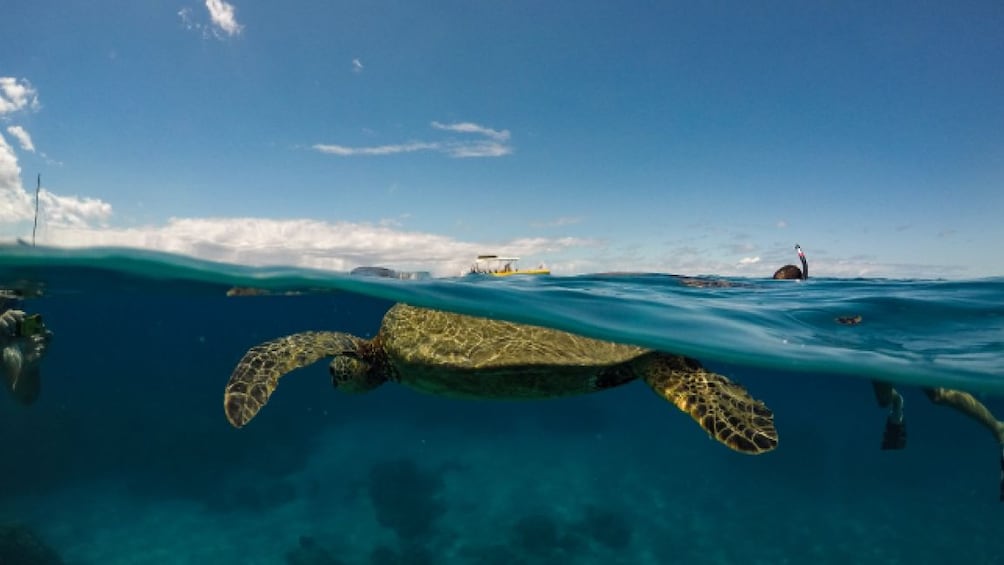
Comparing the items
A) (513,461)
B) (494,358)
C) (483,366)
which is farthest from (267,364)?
(513,461)

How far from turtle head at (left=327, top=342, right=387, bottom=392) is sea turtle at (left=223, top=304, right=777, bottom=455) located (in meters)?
0.02

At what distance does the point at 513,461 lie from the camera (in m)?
24.3

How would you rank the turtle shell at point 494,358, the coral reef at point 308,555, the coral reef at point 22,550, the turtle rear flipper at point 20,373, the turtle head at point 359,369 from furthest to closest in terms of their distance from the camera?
the coral reef at point 308,555 < the coral reef at point 22,550 < the turtle rear flipper at point 20,373 < the turtle head at point 359,369 < the turtle shell at point 494,358

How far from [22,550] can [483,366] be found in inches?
653

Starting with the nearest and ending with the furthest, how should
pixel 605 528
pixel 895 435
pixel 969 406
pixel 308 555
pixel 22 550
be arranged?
pixel 895 435 → pixel 969 406 → pixel 22 550 → pixel 308 555 → pixel 605 528

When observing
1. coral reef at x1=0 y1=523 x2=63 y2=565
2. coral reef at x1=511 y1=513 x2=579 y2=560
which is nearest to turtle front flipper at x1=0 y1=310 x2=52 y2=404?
coral reef at x1=0 y1=523 x2=63 y2=565

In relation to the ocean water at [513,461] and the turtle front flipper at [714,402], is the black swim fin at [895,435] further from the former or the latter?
the turtle front flipper at [714,402]

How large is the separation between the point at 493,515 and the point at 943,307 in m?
15.5

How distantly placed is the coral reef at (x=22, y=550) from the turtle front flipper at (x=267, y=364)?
13165 millimetres

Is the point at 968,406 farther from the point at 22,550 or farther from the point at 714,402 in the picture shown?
the point at 22,550

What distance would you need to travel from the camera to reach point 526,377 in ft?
21.1

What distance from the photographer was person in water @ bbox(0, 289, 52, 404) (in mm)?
10773

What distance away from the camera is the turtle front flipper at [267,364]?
549cm

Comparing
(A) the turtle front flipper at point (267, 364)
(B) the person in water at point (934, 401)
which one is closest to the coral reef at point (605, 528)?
(B) the person in water at point (934, 401)
